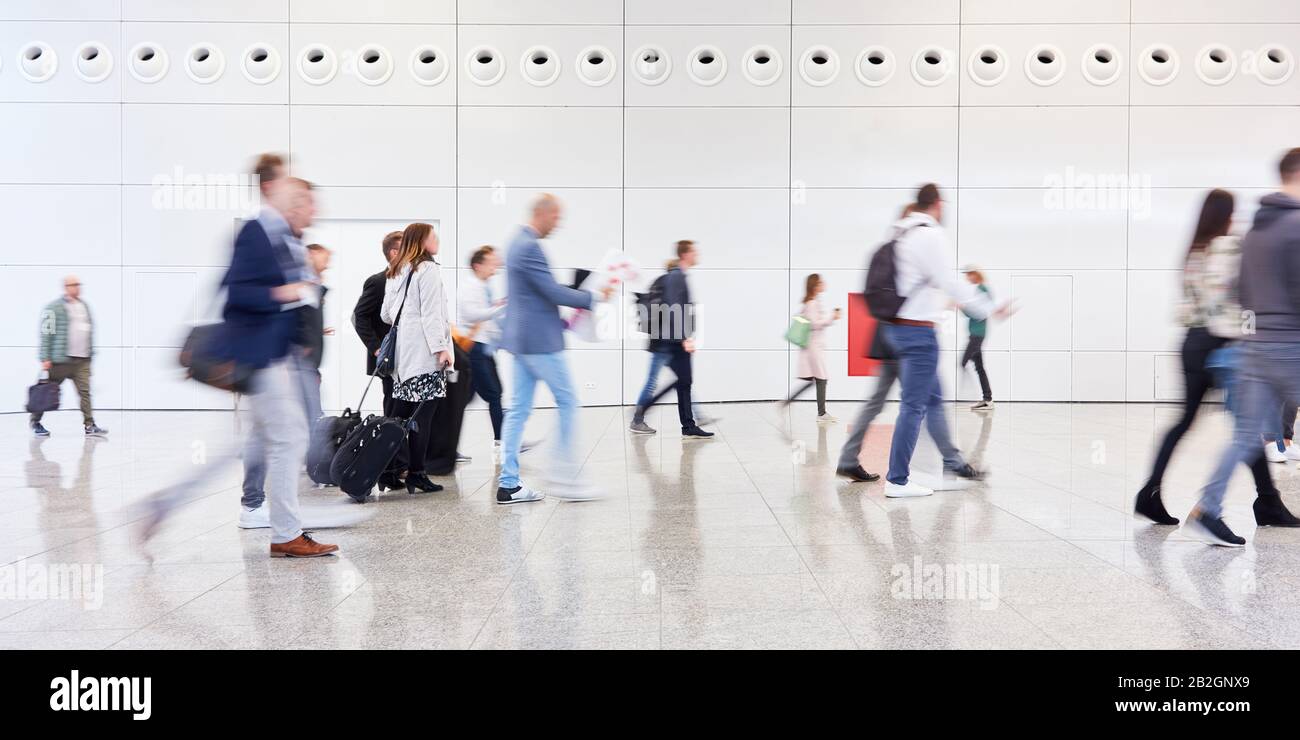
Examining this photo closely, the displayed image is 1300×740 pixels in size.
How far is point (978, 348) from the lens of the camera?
12.8 metres

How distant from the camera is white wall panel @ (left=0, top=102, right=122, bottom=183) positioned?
44.5 feet

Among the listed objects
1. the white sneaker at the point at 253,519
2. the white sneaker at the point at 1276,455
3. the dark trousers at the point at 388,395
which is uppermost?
the dark trousers at the point at 388,395

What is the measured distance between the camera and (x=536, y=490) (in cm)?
657

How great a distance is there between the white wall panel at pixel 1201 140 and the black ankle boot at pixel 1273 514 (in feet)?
33.2

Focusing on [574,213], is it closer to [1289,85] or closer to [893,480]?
[893,480]

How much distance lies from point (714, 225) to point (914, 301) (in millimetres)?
8067

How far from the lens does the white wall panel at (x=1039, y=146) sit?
1384cm

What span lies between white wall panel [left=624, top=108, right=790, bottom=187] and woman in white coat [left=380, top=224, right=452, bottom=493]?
7859 millimetres

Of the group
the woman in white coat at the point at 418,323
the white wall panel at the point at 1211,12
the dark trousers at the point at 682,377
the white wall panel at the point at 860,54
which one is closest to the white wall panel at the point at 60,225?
the dark trousers at the point at 682,377

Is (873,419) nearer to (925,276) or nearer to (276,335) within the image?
(925,276)

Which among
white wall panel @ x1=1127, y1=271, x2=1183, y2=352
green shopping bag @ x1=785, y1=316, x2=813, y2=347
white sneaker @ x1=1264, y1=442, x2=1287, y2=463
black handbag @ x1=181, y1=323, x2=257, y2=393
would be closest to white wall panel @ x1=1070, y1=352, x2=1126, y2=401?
white wall panel @ x1=1127, y1=271, x2=1183, y2=352

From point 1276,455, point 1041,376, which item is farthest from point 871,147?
point 1276,455

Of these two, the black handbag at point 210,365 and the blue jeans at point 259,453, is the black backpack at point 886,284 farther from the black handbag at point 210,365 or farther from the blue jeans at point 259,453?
the black handbag at point 210,365

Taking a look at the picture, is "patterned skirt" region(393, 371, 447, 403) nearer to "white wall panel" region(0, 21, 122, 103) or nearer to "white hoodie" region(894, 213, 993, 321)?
"white hoodie" region(894, 213, 993, 321)
